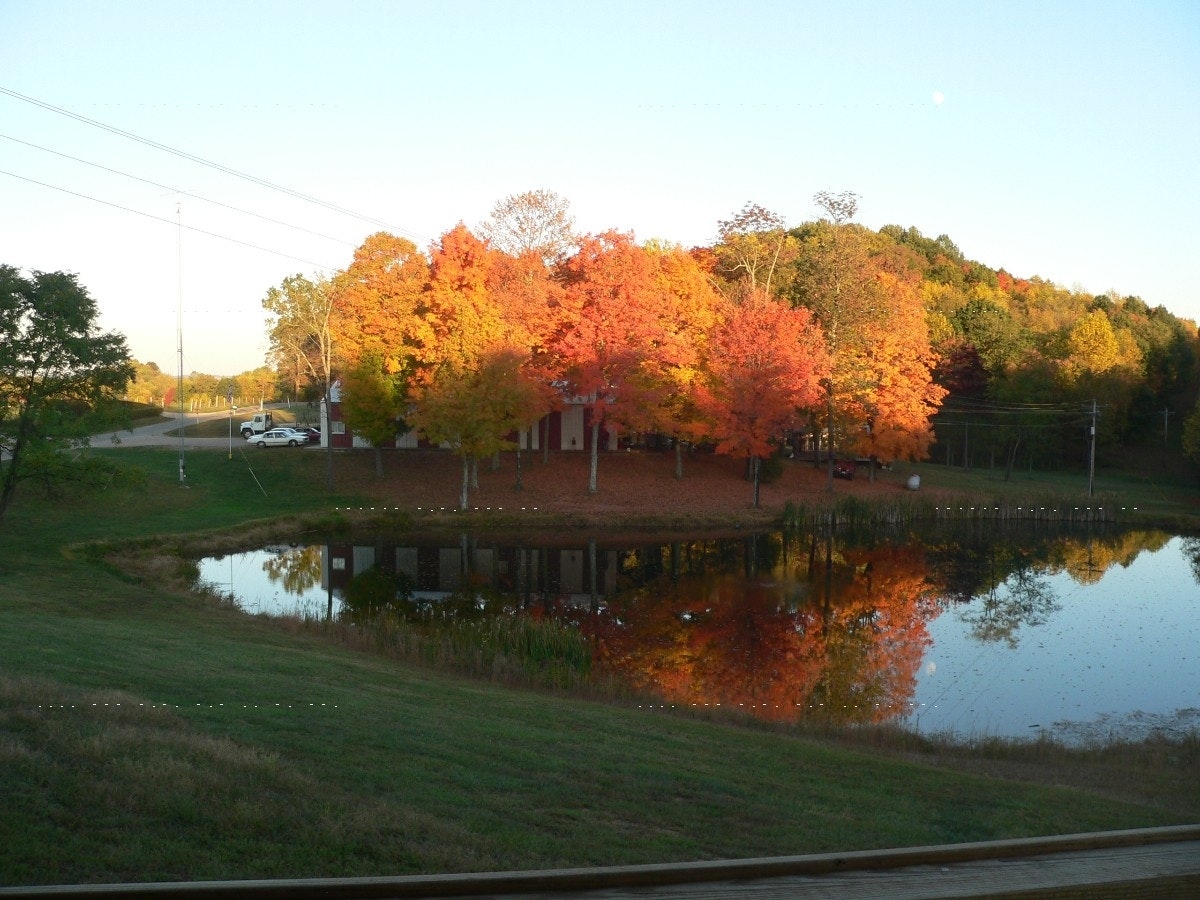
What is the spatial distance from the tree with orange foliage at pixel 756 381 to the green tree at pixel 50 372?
85.5 feet

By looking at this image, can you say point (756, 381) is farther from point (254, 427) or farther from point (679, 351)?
point (254, 427)

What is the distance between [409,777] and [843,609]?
72.1 ft

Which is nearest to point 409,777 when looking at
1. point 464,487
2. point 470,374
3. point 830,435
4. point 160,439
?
point 470,374

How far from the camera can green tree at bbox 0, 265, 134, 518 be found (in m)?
26.0

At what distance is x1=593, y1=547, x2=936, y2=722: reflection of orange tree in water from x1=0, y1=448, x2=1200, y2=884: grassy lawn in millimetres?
3401

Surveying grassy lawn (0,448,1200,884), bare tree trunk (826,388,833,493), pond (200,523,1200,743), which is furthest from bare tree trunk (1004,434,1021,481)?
grassy lawn (0,448,1200,884)

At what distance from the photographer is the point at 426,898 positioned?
353cm

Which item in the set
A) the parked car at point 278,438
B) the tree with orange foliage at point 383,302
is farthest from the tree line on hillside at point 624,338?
the parked car at point 278,438

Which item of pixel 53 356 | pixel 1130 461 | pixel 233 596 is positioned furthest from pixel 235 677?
pixel 1130 461

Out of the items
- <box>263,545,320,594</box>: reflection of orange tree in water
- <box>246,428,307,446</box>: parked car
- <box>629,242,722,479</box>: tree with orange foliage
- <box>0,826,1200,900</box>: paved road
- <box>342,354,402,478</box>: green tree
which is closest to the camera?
<box>0,826,1200,900</box>: paved road

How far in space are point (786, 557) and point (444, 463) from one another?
1916cm

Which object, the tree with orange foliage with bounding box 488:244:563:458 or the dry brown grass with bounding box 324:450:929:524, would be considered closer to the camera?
the tree with orange foliage with bounding box 488:244:563:458

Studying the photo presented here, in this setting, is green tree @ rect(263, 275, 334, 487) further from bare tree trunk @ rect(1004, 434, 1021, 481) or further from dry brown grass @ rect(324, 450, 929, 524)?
bare tree trunk @ rect(1004, 434, 1021, 481)

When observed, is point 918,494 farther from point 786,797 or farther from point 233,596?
point 786,797
